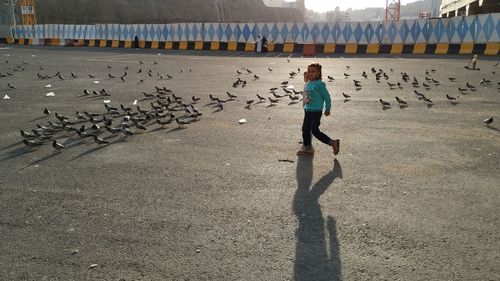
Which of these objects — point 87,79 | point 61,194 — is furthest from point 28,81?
point 61,194

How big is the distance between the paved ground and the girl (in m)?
0.30

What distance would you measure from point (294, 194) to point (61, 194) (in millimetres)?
3030

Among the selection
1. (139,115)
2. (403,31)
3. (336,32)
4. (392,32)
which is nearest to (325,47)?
(336,32)

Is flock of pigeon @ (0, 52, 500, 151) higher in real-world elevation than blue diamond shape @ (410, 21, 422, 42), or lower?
lower

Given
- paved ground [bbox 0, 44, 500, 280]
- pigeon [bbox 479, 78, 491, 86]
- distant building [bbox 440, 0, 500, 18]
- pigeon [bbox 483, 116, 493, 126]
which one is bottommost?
paved ground [bbox 0, 44, 500, 280]

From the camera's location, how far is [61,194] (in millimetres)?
5355

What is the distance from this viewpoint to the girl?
666cm

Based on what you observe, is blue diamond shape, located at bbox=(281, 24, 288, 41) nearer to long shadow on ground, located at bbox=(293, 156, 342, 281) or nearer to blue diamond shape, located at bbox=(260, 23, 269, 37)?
blue diamond shape, located at bbox=(260, 23, 269, 37)

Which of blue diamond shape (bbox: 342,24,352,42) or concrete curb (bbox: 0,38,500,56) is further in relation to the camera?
blue diamond shape (bbox: 342,24,352,42)

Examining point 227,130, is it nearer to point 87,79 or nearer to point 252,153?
point 252,153

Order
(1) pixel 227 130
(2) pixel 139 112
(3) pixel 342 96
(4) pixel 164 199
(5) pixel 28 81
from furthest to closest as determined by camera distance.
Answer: (5) pixel 28 81
(3) pixel 342 96
(2) pixel 139 112
(1) pixel 227 130
(4) pixel 164 199

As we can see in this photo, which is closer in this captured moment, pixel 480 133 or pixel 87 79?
pixel 480 133

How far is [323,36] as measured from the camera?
1145 inches

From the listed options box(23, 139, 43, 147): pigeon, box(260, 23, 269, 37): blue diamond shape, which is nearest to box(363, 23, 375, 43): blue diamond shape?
box(260, 23, 269, 37): blue diamond shape
